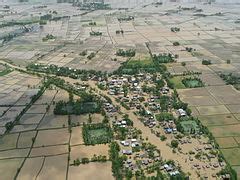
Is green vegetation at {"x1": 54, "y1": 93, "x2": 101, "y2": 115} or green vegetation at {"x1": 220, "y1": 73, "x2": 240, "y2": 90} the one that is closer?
green vegetation at {"x1": 54, "y1": 93, "x2": 101, "y2": 115}

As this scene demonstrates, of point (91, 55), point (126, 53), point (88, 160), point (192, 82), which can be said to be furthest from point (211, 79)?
point (88, 160)

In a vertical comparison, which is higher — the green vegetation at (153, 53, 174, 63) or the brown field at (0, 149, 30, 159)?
the green vegetation at (153, 53, 174, 63)

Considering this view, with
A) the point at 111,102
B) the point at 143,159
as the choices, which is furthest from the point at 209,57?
the point at 143,159

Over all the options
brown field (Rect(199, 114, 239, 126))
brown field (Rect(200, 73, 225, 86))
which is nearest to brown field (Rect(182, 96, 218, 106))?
brown field (Rect(199, 114, 239, 126))

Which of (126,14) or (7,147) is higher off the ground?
(126,14)

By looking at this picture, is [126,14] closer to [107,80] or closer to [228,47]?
[228,47]

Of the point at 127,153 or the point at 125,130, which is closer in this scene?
the point at 127,153

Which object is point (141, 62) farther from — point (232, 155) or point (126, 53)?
point (232, 155)

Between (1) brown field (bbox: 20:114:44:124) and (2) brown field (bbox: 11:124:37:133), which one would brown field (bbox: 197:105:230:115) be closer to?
(1) brown field (bbox: 20:114:44:124)
